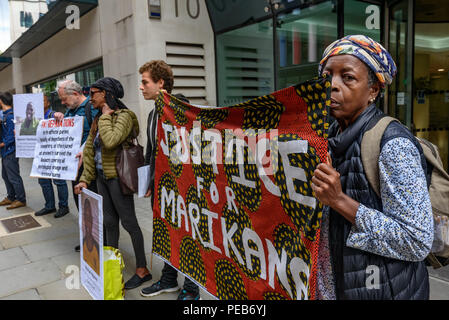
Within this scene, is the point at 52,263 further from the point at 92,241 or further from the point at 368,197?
the point at 368,197

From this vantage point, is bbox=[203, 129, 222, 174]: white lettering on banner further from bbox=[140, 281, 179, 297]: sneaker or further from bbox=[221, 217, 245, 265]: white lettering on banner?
bbox=[140, 281, 179, 297]: sneaker

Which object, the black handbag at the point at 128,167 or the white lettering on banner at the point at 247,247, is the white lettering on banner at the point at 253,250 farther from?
the black handbag at the point at 128,167

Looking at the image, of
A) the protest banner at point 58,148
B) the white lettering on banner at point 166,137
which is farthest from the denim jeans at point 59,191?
the white lettering on banner at point 166,137

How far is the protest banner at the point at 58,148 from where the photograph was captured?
410 centimetres

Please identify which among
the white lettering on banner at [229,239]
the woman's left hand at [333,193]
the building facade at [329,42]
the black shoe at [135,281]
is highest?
the building facade at [329,42]

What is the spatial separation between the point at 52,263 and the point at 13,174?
3254mm

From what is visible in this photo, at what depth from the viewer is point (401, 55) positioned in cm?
532

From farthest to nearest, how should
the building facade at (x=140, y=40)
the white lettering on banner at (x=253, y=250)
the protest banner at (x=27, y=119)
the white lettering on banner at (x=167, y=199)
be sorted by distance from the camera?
the building facade at (x=140, y=40)
the protest banner at (x=27, y=119)
the white lettering on banner at (x=167, y=199)
the white lettering on banner at (x=253, y=250)

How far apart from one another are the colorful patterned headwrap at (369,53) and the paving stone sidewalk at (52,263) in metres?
2.47

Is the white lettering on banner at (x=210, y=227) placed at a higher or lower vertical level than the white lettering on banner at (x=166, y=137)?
lower

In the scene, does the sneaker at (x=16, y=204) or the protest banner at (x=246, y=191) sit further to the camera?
the sneaker at (x=16, y=204)

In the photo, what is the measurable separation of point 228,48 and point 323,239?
6.98 meters

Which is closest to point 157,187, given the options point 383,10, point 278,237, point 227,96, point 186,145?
point 186,145

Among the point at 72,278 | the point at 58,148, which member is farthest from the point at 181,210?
the point at 58,148
